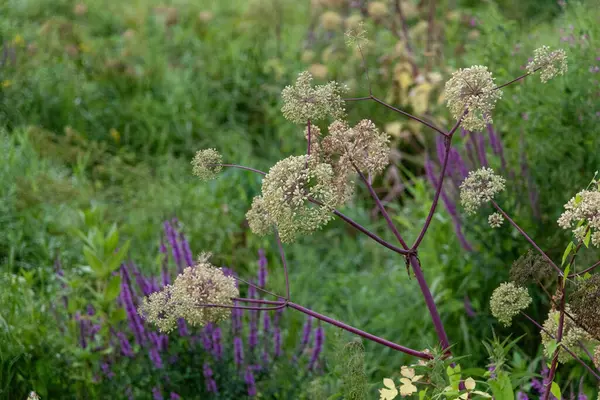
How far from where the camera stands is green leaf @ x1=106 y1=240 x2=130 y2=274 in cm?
295

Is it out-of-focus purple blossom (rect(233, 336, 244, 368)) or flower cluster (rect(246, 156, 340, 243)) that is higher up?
flower cluster (rect(246, 156, 340, 243))

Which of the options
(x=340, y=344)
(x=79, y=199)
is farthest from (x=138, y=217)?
(x=340, y=344)

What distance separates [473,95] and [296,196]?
433 millimetres

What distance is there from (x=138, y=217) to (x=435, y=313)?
2.98 meters

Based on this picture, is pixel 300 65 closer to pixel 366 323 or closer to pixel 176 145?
pixel 176 145

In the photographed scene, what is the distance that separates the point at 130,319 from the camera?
9.46 ft

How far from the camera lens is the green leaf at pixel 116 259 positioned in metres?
2.95

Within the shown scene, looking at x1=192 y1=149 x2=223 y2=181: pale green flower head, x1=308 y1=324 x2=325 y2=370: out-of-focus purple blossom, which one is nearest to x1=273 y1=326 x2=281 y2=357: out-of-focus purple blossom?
x1=308 y1=324 x2=325 y2=370: out-of-focus purple blossom

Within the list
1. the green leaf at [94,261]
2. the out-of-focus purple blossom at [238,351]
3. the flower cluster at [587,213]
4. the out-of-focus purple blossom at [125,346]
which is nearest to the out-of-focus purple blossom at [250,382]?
the out-of-focus purple blossom at [238,351]

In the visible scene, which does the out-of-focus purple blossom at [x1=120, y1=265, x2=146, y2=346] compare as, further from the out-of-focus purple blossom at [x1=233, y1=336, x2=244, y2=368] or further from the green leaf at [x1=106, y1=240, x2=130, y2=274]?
the out-of-focus purple blossom at [x1=233, y1=336, x2=244, y2=368]

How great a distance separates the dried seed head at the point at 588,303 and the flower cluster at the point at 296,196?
573 millimetres

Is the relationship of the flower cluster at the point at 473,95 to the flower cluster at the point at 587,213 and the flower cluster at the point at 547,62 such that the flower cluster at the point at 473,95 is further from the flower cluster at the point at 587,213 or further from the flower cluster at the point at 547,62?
the flower cluster at the point at 587,213

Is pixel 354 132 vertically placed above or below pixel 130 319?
above

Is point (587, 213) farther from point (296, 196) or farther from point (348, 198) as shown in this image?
point (296, 196)
